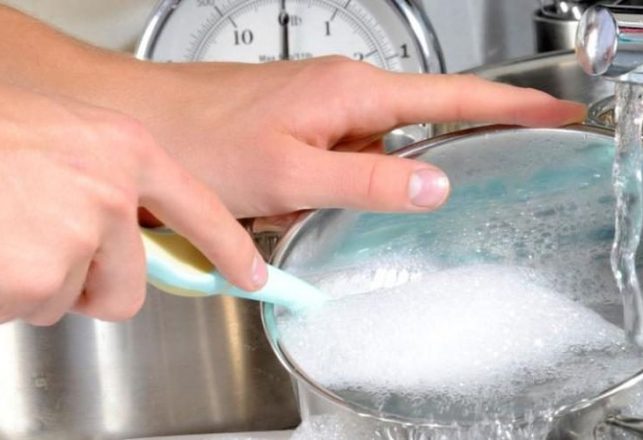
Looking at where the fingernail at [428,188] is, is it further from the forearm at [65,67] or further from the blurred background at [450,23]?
the blurred background at [450,23]

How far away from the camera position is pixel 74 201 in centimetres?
34

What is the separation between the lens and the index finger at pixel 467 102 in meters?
0.45

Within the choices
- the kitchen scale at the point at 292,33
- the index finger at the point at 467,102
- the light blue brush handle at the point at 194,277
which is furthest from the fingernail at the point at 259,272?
the kitchen scale at the point at 292,33

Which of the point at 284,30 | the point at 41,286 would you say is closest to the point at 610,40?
the point at 41,286

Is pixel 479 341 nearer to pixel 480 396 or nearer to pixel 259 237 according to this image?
pixel 480 396

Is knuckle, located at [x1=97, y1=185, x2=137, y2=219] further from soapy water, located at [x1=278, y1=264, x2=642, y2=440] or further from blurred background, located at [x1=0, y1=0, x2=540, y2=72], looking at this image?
blurred background, located at [x1=0, y1=0, x2=540, y2=72]

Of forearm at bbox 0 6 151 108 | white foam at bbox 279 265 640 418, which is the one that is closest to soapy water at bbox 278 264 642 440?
white foam at bbox 279 265 640 418

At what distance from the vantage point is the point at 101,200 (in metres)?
0.35

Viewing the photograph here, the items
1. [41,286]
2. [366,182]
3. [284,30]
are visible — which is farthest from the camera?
[284,30]

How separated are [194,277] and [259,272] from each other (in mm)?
23

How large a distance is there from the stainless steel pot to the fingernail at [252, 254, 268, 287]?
0.02m

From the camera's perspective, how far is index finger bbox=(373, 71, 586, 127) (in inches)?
17.9

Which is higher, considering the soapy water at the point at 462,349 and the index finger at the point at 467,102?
the index finger at the point at 467,102

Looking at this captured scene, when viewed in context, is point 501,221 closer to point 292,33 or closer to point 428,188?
point 428,188
